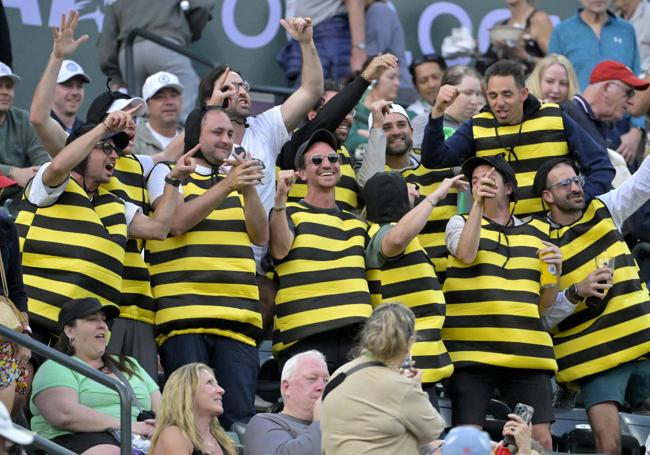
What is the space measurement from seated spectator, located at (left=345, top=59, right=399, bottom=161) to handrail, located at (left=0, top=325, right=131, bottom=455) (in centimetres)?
435

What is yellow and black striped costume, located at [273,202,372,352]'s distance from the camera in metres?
8.53

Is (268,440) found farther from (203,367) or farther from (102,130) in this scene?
(102,130)

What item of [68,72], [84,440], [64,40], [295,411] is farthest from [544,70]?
[84,440]

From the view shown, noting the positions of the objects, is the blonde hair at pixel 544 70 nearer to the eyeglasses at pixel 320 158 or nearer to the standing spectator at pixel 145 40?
the eyeglasses at pixel 320 158

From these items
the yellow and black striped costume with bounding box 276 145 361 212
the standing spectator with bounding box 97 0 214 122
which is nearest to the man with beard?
the yellow and black striped costume with bounding box 276 145 361 212

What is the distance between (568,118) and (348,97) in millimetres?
1404

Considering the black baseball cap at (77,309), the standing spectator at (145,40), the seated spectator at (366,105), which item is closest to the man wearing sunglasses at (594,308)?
the seated spectator at (366,105)

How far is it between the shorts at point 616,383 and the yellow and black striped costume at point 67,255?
289 cm

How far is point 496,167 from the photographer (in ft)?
29.7

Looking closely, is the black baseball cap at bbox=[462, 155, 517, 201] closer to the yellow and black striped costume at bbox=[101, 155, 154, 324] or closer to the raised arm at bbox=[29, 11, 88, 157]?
the yellow and black striped costume at bbox=[101, 155, 154, 324]

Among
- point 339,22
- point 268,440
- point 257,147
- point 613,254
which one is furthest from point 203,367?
point 339,22

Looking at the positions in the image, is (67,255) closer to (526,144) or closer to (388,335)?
(388,335)

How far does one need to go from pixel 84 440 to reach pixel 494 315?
2.52 m

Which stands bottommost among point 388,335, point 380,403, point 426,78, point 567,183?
point 380,403
